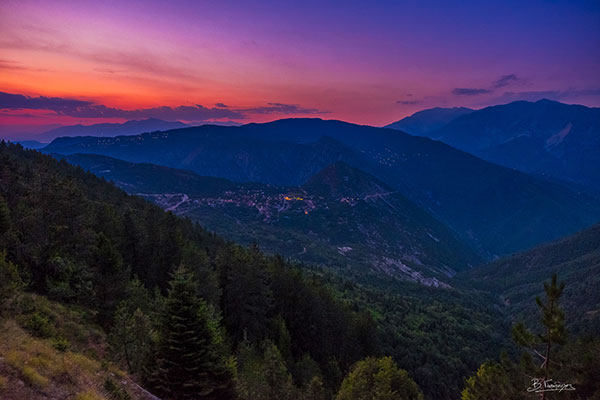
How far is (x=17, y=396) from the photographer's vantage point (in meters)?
13.5

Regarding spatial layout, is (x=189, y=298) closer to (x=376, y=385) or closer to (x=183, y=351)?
(x=183, y=351)

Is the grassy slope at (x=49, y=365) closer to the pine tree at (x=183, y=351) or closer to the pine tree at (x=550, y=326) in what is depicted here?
the pine tree at (x=183, y=351)

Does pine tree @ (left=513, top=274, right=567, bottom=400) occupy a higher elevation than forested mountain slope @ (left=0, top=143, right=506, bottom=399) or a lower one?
higher

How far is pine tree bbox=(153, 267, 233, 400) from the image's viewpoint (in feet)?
70.3

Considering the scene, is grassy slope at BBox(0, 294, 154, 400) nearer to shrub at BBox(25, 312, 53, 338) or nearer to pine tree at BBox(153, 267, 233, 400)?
shrub at BBox(25, 312, 53, 338)

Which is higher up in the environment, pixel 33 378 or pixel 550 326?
pixel 550 326

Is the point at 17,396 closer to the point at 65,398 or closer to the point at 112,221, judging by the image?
the point at 65,398

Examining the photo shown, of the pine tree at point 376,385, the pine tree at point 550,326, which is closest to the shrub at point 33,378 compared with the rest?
the pine tree at point 376,385

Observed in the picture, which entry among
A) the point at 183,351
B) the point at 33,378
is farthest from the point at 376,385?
the point at 33,378

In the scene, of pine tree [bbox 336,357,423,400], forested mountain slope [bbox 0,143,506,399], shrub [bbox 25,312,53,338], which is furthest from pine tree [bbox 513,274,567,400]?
shrub [bbox 25,312,53,338]

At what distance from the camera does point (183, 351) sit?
21578 mm

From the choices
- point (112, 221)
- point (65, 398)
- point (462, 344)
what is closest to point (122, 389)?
point (65, 398)

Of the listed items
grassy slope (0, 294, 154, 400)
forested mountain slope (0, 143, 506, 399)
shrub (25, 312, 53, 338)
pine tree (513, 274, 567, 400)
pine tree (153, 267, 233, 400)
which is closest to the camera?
A: grassy slope (0, 294, 154, 400)

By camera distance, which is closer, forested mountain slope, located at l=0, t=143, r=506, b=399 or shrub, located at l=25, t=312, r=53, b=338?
shrub, located at l=25, t=312, r=53, b=338
